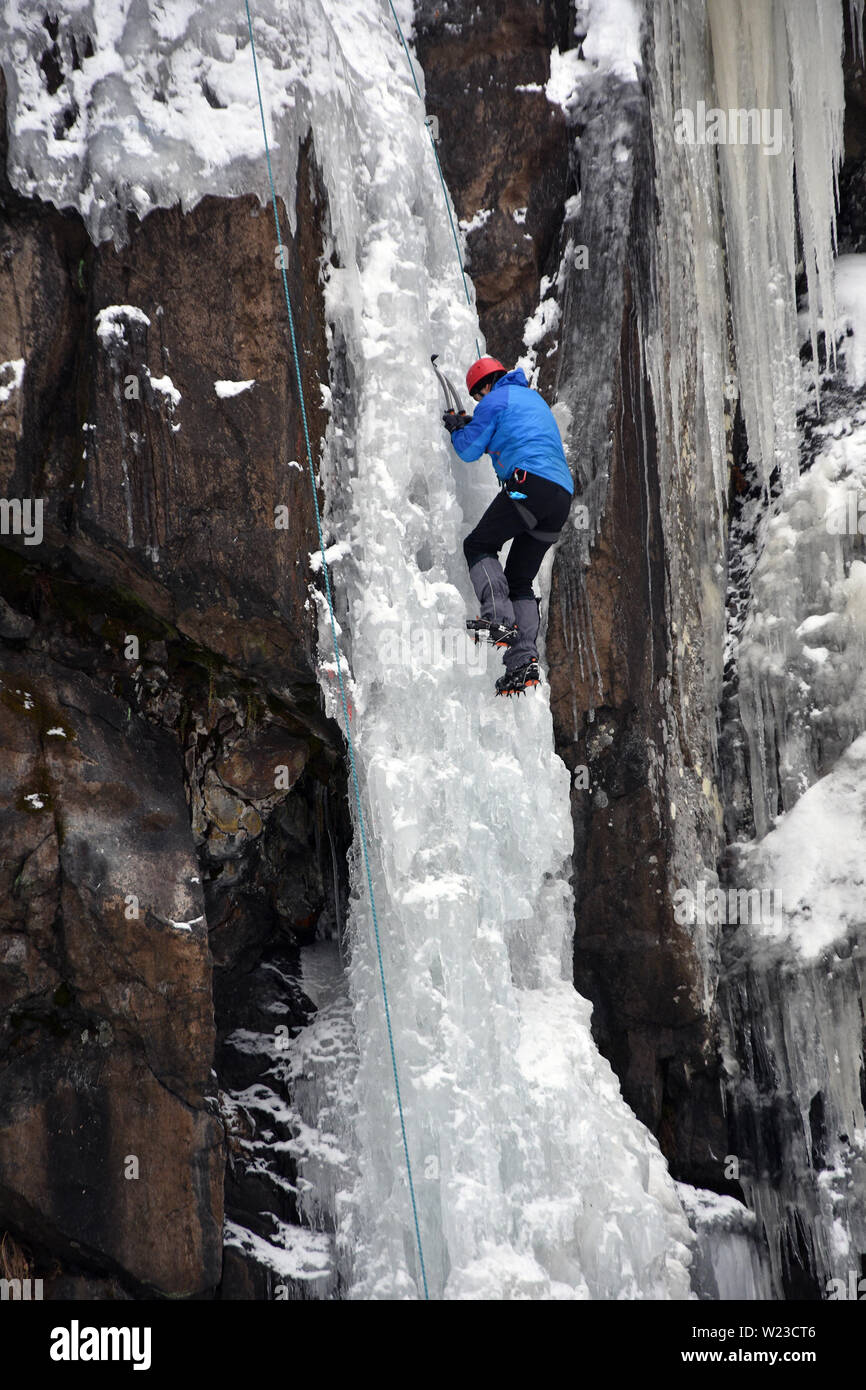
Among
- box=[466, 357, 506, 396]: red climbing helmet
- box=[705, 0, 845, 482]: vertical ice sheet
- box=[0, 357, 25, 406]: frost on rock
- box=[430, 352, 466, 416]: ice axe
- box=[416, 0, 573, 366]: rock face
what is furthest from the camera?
box=[705, 0, 845, 482]: vertical ice sheet

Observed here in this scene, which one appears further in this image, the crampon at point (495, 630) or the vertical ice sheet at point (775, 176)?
the vertical ice sheet at point (775, 176)

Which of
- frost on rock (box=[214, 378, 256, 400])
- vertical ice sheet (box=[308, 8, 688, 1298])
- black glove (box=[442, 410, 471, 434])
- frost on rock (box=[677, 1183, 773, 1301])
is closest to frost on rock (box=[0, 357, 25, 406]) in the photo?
frost on rock (box=[214, 378, 256, 400])

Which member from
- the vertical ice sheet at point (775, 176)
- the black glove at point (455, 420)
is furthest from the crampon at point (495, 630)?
the vertical ice sheet at point (775, 176)

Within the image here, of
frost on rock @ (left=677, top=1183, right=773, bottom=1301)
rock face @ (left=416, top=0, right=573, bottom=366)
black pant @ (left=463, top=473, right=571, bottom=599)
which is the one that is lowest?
frost on rock @ (left=677, top=1183, right=773, bottom=1301)

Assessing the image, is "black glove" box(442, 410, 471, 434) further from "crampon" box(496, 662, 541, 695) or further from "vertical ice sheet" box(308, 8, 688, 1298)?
"crampon" box(496, 662, 541, 695)

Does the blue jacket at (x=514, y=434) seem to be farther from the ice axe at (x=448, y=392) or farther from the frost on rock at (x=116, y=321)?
the frost on rock at (x=116, y=321)

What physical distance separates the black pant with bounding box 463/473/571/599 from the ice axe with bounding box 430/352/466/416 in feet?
2.11

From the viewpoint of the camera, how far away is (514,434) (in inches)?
238

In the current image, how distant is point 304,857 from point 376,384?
3039mm

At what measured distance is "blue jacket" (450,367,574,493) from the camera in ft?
19.8

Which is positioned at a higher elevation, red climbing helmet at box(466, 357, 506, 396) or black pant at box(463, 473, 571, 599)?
red climbing helmet at box(466, 357, 506, 396)

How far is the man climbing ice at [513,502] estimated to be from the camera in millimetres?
6039

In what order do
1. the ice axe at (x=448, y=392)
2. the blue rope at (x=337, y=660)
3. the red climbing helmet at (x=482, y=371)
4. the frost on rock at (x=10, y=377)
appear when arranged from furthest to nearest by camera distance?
the ice axe at (x=448, y=392)
the red climbing helmet at (x=482, y=371)
the blue rope at (x=337, y=660)
the frost on rock at (x=10, y=377)

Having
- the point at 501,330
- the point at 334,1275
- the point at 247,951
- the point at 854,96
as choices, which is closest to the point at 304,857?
the point at 247,951
